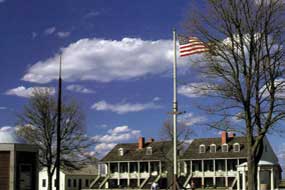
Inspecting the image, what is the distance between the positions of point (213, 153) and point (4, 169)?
51.2 meters

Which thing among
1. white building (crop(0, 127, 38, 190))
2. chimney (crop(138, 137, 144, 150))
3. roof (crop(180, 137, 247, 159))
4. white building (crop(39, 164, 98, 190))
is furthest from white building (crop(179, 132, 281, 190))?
white building (crop(0, 127, 38, 190))

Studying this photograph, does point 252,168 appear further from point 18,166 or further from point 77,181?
point 77,181

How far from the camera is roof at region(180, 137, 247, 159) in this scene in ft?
242

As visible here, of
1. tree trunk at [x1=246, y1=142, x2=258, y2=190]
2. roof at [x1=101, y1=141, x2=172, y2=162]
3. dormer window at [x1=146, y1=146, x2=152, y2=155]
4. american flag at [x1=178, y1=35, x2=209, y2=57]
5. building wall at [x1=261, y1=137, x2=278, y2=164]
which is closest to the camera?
tree trunk at [x1=246, y1=142, x2=258, y2=190]

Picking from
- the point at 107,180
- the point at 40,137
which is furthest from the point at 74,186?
the point at 40,137

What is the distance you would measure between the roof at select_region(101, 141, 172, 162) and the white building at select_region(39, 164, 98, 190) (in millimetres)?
4486

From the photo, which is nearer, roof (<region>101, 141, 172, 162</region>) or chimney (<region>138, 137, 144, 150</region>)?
roof (<region>101, 141, 172, 162</region>)

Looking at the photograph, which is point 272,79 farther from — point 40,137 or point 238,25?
point 40,137

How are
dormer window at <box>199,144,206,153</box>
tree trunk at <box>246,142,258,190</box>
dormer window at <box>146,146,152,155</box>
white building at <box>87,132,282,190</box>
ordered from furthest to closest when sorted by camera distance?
dormer window at <box>146,146,152,155</box> → dormer window at <box>199,144,206,153</box> → white building at <box>87,132,282,190</box> → tree trunk at <box>246,142,258,190</box>

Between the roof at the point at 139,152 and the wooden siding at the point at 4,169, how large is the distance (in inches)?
1905

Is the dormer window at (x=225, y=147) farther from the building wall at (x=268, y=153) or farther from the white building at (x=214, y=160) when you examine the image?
the building wall at (x=268, y=153)

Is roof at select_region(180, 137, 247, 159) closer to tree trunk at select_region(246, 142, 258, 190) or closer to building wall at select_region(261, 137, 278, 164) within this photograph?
building wall at select_region(261, 137, 278, 164)

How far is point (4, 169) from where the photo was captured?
2864cm

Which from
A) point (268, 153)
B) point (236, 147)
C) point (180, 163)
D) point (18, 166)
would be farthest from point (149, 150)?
point (18, 166)
